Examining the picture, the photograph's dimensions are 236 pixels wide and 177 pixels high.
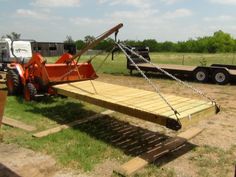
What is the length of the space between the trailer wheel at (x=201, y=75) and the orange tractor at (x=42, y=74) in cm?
646

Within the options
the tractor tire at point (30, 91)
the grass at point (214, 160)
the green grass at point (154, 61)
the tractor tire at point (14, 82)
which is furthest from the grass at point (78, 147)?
the green grass at point (154, 61)

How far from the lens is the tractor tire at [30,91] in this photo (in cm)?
882

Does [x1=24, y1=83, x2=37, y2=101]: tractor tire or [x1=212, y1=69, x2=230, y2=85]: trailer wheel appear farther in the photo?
[x1=212, y1=69, x2=230, y2=85]: trailer wheel

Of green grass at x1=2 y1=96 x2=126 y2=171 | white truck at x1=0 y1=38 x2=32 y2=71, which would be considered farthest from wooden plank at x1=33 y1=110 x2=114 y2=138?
white truck at x1=0 y1=38 x2=32 y2=71

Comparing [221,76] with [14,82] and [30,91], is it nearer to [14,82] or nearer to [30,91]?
[30,91]

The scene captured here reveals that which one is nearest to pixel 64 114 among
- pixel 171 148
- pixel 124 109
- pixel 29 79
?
pixel 29 79

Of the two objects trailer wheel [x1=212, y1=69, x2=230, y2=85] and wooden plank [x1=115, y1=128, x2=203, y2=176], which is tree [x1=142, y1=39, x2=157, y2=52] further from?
wooden plank [x1=115, y1=128, x2=203, y2=176]

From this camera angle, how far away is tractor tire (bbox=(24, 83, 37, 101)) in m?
8.82

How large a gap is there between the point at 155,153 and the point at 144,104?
0.94m

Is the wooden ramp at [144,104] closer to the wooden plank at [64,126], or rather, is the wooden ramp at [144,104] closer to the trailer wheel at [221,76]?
the wooden plank at [64,126]

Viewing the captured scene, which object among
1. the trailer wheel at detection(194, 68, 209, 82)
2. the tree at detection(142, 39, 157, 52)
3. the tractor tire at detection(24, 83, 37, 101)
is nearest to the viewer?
the tractor tire at detection(24, 83, 37, 101)

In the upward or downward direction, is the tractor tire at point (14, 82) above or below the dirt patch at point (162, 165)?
above

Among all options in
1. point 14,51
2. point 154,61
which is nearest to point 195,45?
point 154,61

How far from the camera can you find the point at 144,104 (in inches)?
229
